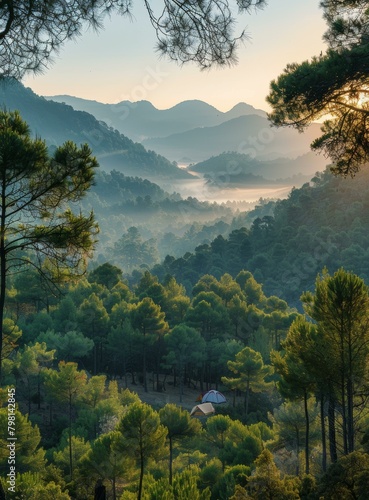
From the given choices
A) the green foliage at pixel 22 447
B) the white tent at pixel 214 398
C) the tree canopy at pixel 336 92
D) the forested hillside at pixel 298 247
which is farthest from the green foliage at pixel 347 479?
the forested hillside at pixel 298 247

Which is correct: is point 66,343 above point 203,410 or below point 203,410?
above

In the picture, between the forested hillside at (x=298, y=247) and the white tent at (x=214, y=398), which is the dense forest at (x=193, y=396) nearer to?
the white tent at (x=214, y=398)

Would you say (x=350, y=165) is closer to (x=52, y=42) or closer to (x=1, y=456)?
(x=52, y=42)

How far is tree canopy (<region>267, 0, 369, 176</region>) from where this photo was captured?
877 centimetres

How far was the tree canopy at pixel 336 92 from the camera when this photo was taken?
8766 millimetres

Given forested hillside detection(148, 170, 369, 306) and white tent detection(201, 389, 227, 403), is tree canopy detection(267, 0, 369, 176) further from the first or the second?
forested hillside detection(148, 170, 369, 306)

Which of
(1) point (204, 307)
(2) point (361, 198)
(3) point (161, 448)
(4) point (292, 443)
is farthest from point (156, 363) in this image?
(2) point (361, 198)

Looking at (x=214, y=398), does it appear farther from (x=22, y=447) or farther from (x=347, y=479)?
(x=347, y=479)

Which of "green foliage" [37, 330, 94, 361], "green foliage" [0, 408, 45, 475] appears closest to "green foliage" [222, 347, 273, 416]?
"green foliage" [37, 330, 94, 361]

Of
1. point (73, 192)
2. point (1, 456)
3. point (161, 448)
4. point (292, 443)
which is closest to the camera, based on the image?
point (73, 192)

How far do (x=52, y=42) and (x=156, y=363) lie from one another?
38521 millimetres

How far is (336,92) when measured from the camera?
9.52 metres

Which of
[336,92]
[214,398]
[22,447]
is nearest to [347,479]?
[336,92]

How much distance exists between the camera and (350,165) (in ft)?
34.6
